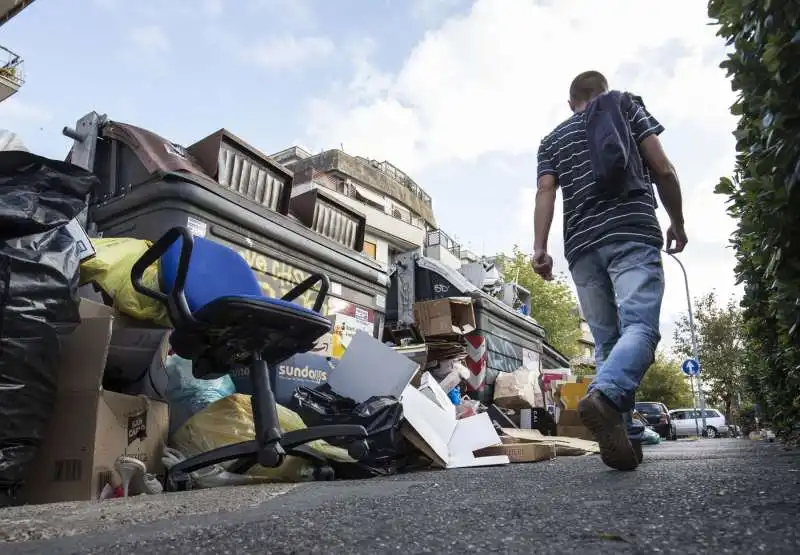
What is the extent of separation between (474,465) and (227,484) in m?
1.71

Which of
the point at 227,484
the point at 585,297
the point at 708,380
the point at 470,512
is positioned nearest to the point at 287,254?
the point at 227,484

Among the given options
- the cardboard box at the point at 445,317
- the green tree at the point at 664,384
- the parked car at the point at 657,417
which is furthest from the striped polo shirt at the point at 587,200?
the green tree at the point at 664,384

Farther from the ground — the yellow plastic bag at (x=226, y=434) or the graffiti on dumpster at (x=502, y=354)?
the graffiti on dumpster at (x=502, y=354)

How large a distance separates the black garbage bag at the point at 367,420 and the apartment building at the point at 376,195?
20.2 metres

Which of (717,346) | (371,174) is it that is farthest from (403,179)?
(717,346)

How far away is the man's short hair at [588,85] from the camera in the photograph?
3.02m

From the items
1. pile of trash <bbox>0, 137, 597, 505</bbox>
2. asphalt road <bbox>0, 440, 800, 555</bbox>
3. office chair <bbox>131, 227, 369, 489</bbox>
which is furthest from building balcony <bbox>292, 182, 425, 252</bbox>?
asphalt road <bbox>0, 440, 800, 555</bbox>

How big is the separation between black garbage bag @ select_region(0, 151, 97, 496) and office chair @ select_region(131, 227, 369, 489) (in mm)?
329

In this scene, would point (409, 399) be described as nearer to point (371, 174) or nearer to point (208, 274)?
point (208, 274)

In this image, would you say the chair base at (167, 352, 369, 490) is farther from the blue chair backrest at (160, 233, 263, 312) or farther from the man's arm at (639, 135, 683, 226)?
the man's arm at (639, 135, 683, 226)

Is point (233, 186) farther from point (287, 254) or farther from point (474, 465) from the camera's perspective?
point (474, 465)

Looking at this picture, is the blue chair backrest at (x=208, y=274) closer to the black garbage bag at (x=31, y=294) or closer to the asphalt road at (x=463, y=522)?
the black garbage bag at (x=31, y=294)

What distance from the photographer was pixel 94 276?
324 cm

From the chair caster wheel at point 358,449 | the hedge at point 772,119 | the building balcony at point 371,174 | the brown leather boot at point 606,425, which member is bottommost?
the chair caster wheel at point 358,449
